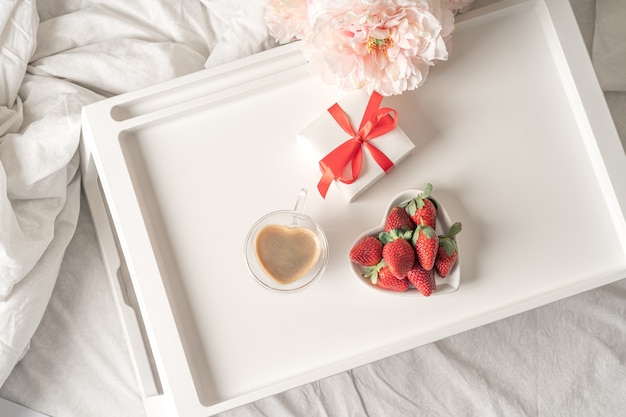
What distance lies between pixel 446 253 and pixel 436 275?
0.05 meters

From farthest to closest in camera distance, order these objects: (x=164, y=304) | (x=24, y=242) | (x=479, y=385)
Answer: (x=479, y=385)
(x=24, y=242)
(x=164, y=304)

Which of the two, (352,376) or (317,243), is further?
(352,376)

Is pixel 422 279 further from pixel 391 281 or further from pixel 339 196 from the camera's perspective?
pixel 339 196

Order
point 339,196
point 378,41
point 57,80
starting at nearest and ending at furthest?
1. point 378,41
2. point 339,196
3. point 57,80

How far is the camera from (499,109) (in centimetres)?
96

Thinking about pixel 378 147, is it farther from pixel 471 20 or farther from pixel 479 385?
pixel 479 385

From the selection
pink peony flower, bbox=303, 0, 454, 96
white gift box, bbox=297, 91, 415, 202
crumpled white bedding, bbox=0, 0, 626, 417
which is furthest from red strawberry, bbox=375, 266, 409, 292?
crumpled white bedding, bbox=0, 0, 626, 417

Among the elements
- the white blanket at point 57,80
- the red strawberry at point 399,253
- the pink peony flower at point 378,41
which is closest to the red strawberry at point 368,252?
the red strawberry at point 399,253

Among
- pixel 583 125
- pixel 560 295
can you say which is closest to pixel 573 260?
pixel 560 295

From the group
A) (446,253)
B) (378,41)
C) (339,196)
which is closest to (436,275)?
(446,253)

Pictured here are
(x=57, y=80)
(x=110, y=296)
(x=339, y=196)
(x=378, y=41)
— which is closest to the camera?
(x=378, y=41)

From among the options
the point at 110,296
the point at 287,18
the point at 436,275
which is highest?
the point at 287,18

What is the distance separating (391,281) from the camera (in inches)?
34.6

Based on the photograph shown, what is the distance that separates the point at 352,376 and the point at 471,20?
712 millimetres
